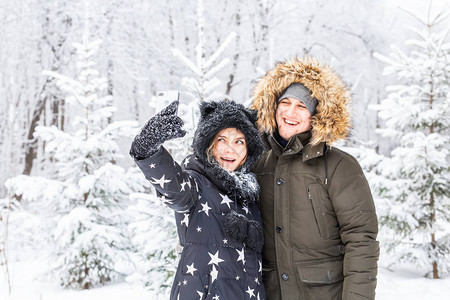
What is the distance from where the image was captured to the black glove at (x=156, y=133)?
6.13 feet

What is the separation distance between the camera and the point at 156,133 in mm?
1865

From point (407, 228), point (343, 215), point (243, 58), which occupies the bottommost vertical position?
point (407, 228)

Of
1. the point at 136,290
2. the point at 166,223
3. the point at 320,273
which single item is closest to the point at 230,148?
the point at 320,273

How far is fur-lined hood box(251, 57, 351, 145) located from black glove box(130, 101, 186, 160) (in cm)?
92

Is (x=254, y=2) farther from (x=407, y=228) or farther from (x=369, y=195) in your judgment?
(x=369, y=195)

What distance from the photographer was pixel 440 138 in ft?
20.8

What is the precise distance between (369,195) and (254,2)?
1126 cm

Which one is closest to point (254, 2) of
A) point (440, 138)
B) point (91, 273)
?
point (440, 138)

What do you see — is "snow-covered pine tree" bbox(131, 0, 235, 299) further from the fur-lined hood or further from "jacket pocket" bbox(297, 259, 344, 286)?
"jacket pocket" bbox(297, 259, 344, 286)

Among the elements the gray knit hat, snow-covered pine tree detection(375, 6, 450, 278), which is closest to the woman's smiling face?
the gray knit hat

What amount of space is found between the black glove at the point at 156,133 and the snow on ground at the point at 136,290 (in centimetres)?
396

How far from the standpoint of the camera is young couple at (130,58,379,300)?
2.16 meters

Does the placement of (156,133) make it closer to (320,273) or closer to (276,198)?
(276,198)

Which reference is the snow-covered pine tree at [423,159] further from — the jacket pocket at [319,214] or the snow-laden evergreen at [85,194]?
the jacket pocket at [319,214]
